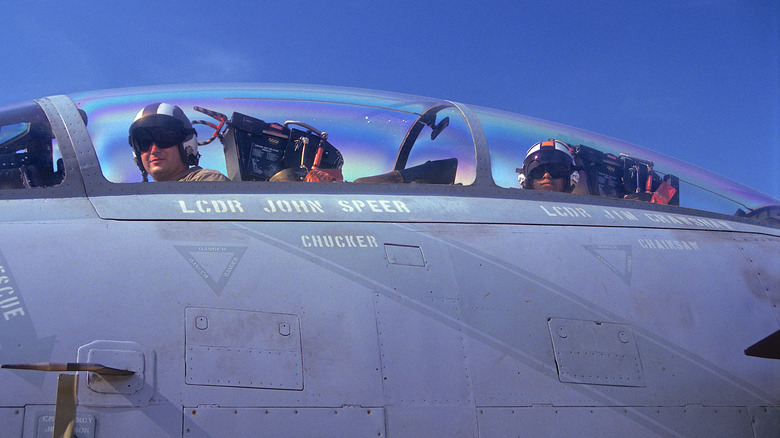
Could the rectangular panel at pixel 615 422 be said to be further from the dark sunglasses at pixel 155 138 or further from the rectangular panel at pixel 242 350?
the dark sunglasses at pixel 155 138

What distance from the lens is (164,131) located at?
437 centimetres

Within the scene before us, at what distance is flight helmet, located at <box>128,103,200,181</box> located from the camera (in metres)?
4.28

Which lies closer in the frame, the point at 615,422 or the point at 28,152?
the point at 615,422

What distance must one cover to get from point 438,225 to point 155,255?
6.14ft

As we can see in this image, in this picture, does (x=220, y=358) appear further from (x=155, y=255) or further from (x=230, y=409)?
Result: (x=155, y=255)

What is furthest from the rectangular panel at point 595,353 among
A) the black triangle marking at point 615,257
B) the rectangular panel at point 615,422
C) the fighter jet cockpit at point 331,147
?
the fighter jet cockpit at point 331,147

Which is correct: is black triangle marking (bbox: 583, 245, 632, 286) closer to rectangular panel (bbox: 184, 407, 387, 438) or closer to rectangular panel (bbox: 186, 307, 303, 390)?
rectangular panel (bbox: 184, 407, 387, 438)

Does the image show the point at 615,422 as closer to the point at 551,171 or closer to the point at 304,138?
the point at 551,171

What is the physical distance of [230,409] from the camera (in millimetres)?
3242

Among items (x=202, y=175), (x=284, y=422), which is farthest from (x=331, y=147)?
(x=284, y=422)

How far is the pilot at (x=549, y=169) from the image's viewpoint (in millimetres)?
5098

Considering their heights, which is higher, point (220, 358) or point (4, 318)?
point (4, 318)

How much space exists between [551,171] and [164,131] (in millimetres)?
3099

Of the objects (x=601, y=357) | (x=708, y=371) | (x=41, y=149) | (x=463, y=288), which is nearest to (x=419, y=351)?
(x=463, y=288)
